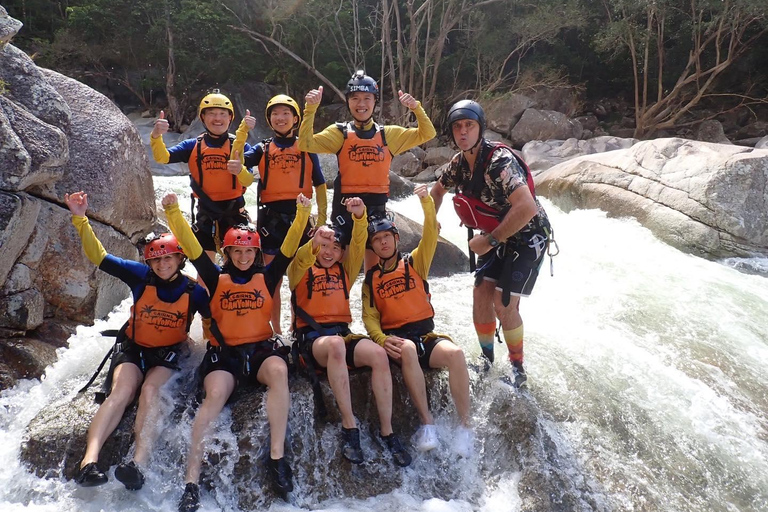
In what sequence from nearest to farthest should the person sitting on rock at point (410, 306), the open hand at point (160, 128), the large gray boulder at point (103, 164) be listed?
the person sitting on rock at point (410, 306), the open hand at point (160, 128), the large gray boulder at point (103, 164)

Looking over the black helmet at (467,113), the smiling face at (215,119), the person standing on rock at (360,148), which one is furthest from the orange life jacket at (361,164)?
the smiling face at (215,119)

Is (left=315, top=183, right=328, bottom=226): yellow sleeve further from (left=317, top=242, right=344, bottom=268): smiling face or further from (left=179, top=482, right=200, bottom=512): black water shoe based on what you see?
(left=179, top=482, right=200, bottom=512): black water shoe

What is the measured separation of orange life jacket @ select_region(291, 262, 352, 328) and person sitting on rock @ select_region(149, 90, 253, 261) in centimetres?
108

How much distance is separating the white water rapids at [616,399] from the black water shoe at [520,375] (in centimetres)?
11

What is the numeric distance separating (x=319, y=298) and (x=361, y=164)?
1232 mm

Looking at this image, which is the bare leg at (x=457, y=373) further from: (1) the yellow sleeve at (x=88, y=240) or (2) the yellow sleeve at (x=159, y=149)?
(2) the yellow sleeve at (x=159, y=149)

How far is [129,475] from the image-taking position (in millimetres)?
3205

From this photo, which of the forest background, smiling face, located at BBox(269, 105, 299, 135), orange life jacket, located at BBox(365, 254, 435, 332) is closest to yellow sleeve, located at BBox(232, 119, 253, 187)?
smiling face, located at BBox(269, 105, 299, 135)

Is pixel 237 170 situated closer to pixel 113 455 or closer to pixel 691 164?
pixel 113 455

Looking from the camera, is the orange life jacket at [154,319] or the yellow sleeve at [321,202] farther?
the yellow sleeve at [321,202]

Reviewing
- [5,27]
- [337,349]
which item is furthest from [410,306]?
Result: [5,27]

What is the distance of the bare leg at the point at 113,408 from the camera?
3.30 metres

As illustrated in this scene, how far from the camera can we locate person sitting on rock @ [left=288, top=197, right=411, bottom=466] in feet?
12.0

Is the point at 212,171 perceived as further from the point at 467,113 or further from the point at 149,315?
the point at 467,113
